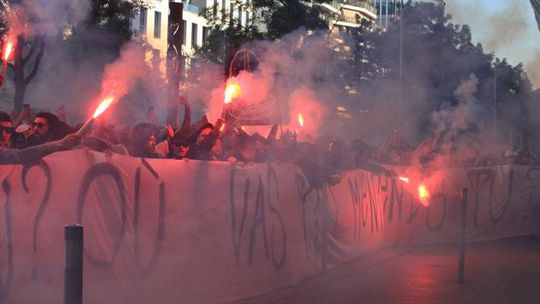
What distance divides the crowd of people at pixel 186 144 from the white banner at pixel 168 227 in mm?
171

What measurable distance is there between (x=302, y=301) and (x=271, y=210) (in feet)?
3.82

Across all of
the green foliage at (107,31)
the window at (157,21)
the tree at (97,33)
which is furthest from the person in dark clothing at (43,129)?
the window at (157,21)

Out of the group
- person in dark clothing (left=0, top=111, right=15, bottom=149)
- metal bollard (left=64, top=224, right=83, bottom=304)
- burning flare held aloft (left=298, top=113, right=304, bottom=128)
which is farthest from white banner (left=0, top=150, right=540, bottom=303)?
burning flare held aloft (left=298, top=113, right=304, bottom=128)

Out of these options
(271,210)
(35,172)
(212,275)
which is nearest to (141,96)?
(271,210)

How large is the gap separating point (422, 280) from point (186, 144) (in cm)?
325

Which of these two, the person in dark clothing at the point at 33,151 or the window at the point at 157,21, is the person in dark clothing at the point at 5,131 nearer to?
the person in dark clothing at the point at 33,151

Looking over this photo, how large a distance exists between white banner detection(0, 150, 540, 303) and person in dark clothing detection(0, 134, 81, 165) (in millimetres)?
56

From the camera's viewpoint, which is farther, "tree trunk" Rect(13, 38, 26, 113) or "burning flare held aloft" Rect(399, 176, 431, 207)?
"burning flare held aloft" Rect(399, 176, 431, 207)

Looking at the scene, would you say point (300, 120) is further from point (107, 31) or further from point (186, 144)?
point (186, 144)

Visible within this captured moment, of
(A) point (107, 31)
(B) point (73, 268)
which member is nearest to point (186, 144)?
(B) point (73, 268)

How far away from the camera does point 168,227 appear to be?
7582mm

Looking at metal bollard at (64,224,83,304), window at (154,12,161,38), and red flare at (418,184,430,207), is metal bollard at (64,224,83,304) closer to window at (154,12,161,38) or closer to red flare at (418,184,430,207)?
red flare at (418,184,430,207)

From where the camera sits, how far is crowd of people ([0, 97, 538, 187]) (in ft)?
22.9

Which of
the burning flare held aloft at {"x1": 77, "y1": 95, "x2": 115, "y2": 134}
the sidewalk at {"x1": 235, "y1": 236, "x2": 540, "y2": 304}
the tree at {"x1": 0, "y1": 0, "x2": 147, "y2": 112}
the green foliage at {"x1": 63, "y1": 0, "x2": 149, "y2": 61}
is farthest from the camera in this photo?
the green foliage at {"x1": 63, "y1": 0, "x2": 149, "y2": 61}
